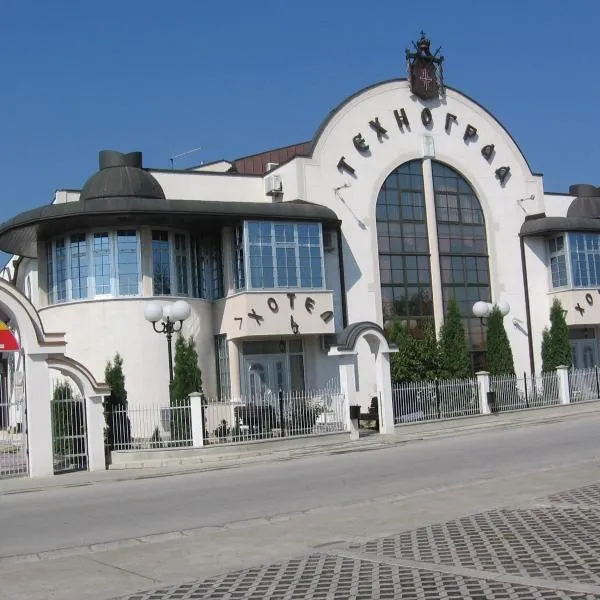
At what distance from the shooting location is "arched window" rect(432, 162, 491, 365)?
33.9m

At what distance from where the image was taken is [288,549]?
942 centimetres

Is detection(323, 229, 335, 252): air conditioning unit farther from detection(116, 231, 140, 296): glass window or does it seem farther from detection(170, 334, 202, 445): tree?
detection(116, 231, 140, 296): glass window

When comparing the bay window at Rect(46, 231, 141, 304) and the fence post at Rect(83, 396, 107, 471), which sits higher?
the bay window at Rect(46, 231, 141, 304)

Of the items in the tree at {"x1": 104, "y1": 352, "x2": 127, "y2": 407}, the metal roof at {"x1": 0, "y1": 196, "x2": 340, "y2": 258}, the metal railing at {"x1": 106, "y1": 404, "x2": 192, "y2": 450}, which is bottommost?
the metal railing at {"x1": 106, "y1": 404, "x2": 192, "y2": 450}

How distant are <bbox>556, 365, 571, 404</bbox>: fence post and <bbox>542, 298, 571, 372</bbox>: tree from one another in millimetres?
2741

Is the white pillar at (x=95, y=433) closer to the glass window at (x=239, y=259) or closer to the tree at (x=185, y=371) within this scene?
the tree at (x=185, y=371)

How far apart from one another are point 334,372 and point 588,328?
1282cm

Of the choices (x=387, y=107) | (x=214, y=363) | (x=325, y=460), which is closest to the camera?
(x=325, y=460)

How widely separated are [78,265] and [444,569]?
21610mm

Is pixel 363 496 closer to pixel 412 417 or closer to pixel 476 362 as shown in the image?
pixel 412 417

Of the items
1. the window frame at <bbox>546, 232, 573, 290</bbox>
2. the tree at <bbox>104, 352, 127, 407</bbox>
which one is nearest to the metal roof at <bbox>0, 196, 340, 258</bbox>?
the tree at <bbox>104, 352, 127, 407</bbox>

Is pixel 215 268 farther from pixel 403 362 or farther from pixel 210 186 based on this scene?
pixel 403 362

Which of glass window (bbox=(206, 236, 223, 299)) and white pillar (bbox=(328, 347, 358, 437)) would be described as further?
glass window (bbox=(206, 236, 223, 299))

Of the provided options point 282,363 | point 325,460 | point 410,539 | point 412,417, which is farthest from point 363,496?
point 282,363
